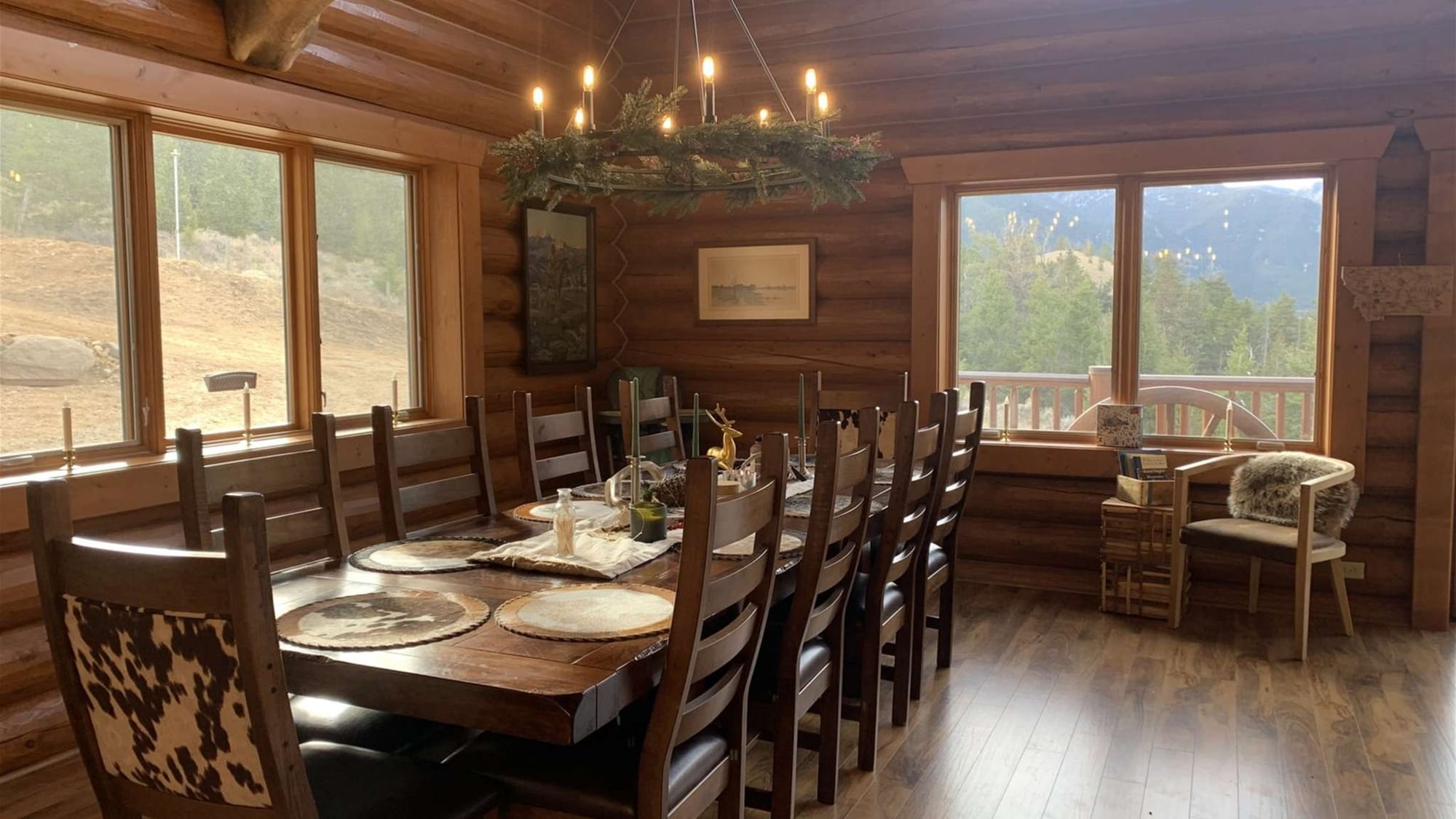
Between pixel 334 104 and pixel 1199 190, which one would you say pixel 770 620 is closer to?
pixel 334 104

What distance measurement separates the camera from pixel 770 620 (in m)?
2.98

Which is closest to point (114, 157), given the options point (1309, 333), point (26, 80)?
point (26, 80)

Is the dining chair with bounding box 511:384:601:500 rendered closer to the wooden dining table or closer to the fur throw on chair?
the wooden dining table

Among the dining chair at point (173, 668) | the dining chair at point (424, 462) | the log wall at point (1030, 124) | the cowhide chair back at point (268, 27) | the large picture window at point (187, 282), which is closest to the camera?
the dining chair at point (173, 668)

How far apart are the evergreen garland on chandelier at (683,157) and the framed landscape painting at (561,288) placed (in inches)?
86.3

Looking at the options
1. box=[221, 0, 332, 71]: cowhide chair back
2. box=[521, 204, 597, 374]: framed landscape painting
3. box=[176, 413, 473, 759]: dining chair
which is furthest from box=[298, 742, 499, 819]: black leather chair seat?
box=[521, 204, 597, 374]: framed landscape painting

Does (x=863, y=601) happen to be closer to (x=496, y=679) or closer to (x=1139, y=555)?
(x=496, y=679)

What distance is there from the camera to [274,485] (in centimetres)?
266

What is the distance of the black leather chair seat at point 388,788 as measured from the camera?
6.17 ft

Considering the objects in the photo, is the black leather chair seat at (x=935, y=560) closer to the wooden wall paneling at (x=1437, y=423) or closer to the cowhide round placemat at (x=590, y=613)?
the cowhide round placemat at (x=590, y=613)

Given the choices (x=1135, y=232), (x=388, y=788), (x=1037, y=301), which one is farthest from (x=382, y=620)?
(x=1135, y=232)

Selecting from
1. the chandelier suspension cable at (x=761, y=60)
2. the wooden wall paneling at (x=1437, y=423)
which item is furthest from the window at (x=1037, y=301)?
the wooden wall paneling at (x=1437, y=423)

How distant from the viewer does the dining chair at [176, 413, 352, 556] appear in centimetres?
247

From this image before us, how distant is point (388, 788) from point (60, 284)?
2438 mm
